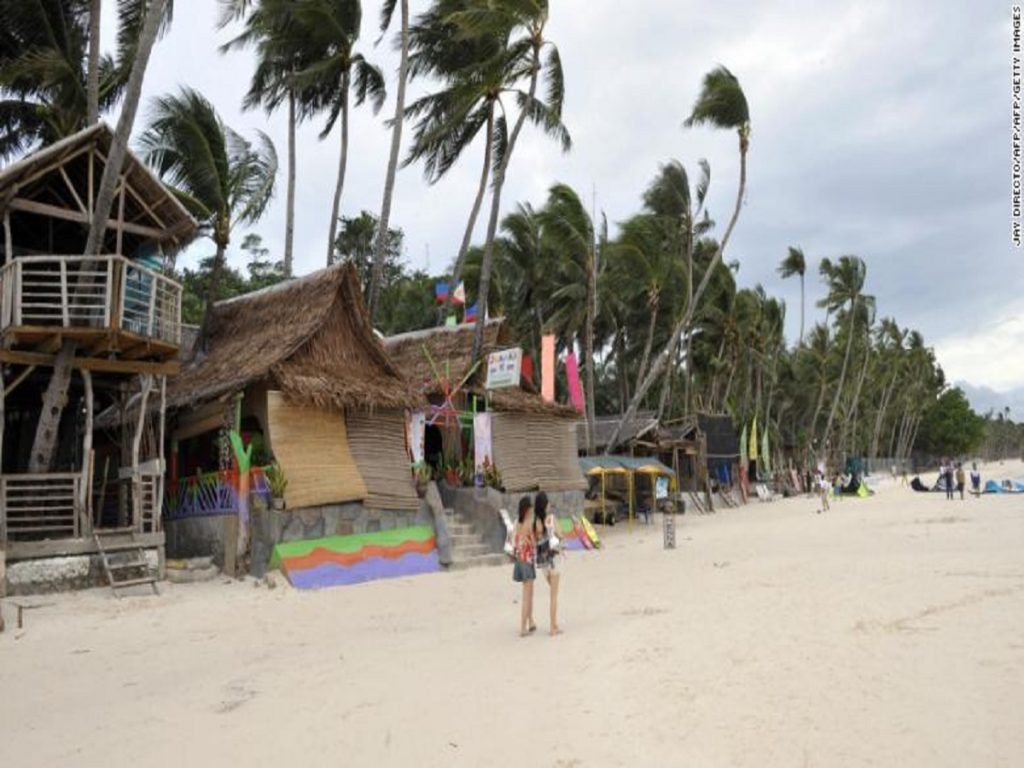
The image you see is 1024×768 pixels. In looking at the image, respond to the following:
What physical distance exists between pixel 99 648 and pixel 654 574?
7.40m

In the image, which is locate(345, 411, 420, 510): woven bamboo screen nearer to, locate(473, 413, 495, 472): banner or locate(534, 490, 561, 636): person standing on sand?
locate(473, 413, 495, 472): banner

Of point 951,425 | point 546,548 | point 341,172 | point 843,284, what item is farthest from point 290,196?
point 951,425

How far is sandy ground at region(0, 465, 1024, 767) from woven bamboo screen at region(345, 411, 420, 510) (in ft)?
7.83

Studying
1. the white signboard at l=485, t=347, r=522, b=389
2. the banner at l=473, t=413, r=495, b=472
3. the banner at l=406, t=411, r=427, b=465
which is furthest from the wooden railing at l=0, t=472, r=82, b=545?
the white signboard at l=485, t=347, r=522, b=389

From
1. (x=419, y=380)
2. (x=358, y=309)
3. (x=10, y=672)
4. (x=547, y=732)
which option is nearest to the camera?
(x=547, y=732)

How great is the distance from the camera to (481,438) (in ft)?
54.3

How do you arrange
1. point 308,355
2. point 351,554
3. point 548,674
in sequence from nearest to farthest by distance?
point 548,674
point 351,554
point 308,355

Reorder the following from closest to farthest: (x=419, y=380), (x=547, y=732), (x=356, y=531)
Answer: (x=547, y=732)
(x=356, y=531)
(x=419, y=380)

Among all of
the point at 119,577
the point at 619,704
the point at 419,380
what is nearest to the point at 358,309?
the point at 419,380

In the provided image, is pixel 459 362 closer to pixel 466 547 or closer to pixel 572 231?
pixel 466 547

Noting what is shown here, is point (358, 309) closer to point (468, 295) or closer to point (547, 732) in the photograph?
point (547, 732)

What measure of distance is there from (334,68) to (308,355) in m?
8.63

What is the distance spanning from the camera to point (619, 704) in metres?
5.38

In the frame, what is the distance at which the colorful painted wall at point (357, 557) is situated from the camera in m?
12.1
